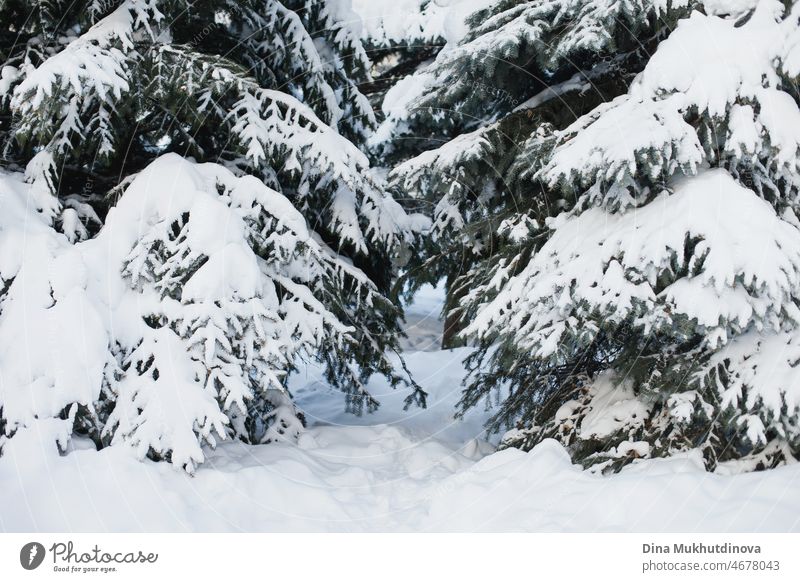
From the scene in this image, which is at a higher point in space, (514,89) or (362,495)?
(514,89)

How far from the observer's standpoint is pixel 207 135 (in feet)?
18.1

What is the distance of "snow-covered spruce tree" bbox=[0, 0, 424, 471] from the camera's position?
3861mm

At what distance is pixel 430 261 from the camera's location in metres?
5.65

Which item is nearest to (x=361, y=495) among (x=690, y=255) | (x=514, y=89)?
(x=690, y=255)

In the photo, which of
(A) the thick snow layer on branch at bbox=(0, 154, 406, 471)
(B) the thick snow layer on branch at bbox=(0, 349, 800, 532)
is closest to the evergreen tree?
(B) the thick snow layer on branch at bbox=(0, 349, 800, 532)

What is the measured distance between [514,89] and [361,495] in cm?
364

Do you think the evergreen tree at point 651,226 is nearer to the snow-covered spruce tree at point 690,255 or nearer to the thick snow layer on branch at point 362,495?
the snow-covered spruce tree at point 690,255

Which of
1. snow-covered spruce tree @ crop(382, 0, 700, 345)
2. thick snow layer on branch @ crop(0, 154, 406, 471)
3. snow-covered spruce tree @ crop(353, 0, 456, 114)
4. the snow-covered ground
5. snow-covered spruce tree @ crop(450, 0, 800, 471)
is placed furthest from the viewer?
snow-covered spruce tree @ crop(353, 0, 456, 114)
